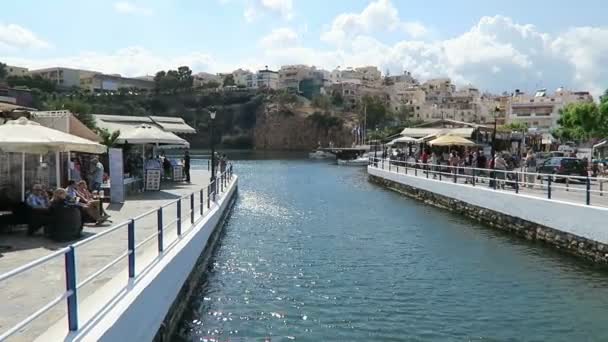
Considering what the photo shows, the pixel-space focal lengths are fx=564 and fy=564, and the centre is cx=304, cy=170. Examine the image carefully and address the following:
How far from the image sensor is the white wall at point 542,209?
47.3 feet

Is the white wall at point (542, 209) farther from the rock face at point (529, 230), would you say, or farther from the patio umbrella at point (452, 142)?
the patio umbrella at point (452, 142)

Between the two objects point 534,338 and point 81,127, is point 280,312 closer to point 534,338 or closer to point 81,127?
point 534,338

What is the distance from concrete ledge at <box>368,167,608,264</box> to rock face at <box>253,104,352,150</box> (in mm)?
120173

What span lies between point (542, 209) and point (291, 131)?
137405mm

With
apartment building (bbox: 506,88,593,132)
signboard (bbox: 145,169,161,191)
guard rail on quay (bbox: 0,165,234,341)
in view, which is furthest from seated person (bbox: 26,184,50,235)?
apartment building (bbox: 506,88,593,132)

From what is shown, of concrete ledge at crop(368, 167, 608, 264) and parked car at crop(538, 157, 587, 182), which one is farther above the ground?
Result: parked car at crop(538, 157, 587, 182)

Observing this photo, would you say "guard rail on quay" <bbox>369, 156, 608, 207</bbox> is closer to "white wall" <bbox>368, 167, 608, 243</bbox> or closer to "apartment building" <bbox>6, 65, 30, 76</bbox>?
"white wall" <bbox>368, 167, 608, 243</bbox>

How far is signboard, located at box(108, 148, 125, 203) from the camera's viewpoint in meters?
17.7

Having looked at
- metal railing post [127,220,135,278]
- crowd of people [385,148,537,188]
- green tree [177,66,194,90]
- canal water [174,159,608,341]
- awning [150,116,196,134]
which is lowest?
canal water [174,159,608,341]

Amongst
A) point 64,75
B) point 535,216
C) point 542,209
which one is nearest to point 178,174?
point 535,216

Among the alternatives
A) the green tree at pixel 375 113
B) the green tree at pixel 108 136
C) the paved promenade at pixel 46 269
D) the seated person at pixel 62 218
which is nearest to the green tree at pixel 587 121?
the green tree at pixel 108 136

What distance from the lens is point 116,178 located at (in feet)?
58.2

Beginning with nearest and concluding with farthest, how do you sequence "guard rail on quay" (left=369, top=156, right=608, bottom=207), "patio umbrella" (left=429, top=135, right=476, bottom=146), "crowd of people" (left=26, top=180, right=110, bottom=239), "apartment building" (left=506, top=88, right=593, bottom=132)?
"crowd of people" (left=26, top=180, right=110, bottom=239) → "guard rail on quay" (left=369, top=156, right=608, bottom=207) → "patio umbrella" (left=429, top=135, right=476, bottom=146) → "apartment building" (left=506, top=88, right=593, bottom=132)

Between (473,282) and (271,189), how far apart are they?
26373 millimetres
